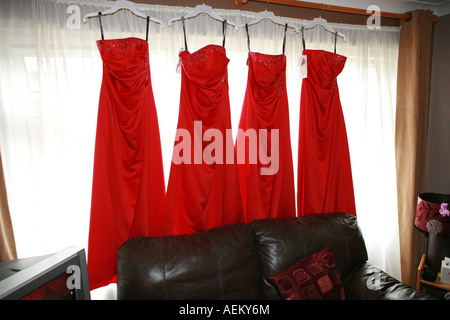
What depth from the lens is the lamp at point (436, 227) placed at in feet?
5.57

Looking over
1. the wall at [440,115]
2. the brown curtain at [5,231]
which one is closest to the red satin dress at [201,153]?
the brown curtain at [5,231]

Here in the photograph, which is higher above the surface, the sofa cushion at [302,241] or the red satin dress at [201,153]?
the red satin dress at [201,153]

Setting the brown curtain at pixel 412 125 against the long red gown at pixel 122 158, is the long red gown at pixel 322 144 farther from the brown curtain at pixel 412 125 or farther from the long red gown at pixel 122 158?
the long red gown at pixel 122 158

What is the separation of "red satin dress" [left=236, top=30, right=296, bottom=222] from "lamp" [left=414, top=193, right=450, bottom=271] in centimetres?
94

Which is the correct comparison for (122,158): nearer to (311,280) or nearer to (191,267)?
(191,267)

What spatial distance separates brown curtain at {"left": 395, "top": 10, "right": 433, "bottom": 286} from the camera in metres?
2.10

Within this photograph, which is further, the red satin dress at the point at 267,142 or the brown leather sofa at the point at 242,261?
the red satin dress at the point at 267,142

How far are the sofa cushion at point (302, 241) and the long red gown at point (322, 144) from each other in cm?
19

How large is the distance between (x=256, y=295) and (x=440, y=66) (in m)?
2.64

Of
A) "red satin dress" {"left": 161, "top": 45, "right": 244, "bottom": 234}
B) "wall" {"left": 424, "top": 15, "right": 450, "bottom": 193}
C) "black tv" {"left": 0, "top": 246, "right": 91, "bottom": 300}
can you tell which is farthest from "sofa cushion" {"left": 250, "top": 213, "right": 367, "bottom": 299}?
"wall" {"left": 424, "top": 15, "right": 450, "bottom": 193}

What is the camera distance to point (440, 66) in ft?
7.59

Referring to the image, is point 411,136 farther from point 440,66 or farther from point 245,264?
point 245,264

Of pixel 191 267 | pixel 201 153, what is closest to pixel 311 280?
pixel 191 267

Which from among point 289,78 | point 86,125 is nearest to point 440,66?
point 289,78
